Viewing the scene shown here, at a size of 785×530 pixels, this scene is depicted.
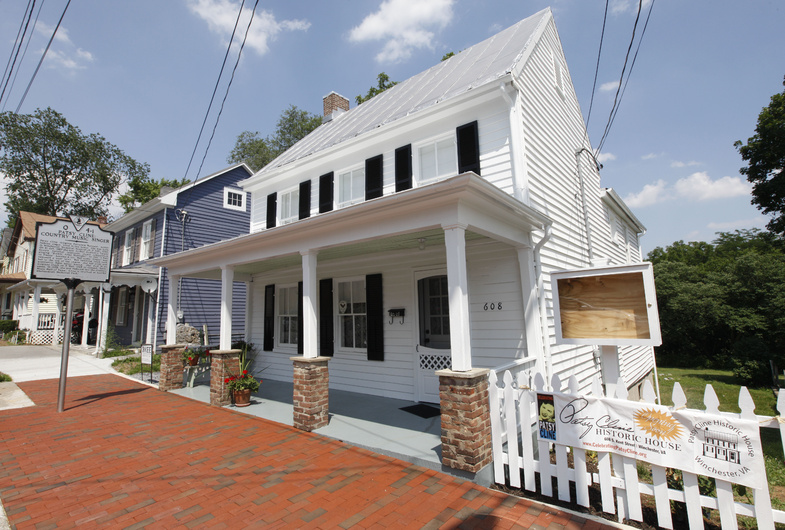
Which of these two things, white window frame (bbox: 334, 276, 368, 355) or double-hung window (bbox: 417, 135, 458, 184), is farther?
white window frame (bbox: 334, 276, 368, 355)

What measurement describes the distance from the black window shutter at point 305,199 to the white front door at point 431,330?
3.90 meters

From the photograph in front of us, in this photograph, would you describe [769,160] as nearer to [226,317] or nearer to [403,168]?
[403,168]

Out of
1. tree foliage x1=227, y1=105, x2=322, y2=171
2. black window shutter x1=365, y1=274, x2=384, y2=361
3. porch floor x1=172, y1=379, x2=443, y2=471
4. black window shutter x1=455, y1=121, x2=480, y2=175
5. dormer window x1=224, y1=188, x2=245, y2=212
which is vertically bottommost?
porch floor x1=172, y1=379, x2=443, y2=471

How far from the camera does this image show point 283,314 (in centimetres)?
988

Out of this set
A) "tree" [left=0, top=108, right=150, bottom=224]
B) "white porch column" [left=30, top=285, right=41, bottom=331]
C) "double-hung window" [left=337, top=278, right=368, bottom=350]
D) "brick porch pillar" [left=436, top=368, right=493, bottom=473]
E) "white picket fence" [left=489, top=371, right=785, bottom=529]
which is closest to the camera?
"white picket fence" [left=489, top=371, right=785, bottom=529]

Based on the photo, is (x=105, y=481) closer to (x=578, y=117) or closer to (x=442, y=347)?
(x=442, y=347)

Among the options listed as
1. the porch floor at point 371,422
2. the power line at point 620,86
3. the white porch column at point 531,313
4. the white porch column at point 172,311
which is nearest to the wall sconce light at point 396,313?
the porch floor at point 371,422

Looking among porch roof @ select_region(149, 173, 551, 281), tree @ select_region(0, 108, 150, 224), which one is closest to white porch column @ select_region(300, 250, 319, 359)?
porch roof @ select_region(149, 173, 551, 281)

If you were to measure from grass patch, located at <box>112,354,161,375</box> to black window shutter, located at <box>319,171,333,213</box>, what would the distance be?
23.5ft

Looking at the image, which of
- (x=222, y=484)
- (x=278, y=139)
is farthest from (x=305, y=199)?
(x=278, y=139)

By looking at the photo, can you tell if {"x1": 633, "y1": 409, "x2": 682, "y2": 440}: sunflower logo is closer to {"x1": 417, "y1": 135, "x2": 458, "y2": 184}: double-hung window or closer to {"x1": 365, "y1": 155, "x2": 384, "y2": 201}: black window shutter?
{"x1": 417, "y1": 135, "x2": 458, "y2": 184}: double-hung window

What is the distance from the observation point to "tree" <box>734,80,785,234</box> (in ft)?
60.3

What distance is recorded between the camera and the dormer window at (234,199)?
52.1ft

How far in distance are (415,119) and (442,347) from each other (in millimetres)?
4346
